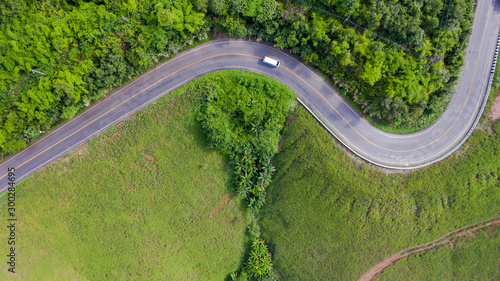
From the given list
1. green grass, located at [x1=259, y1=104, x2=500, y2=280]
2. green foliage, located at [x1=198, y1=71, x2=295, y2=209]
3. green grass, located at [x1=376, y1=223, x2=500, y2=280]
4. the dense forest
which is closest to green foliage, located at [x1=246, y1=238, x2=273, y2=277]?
green grass, located at [x1=259, y1=104, x2=500, y2=280]

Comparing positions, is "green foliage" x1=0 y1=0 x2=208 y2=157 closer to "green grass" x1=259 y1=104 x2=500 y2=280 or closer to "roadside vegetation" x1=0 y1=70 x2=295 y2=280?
"roadside vegetation" x1=0 y1=70 x2=295 y2=280

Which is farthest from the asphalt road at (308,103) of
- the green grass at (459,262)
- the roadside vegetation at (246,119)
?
the green grass at (459,262)

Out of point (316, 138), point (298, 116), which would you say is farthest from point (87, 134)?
point (316, 138)

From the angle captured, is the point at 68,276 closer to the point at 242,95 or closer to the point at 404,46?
the point at 242,95

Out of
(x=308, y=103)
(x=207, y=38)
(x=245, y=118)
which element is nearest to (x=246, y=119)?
(x=245, y=118)

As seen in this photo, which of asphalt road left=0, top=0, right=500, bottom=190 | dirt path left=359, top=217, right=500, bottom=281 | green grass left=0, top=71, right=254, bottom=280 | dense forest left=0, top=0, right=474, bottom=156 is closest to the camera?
dense forest left=0, top=0, right=474, bottom=156

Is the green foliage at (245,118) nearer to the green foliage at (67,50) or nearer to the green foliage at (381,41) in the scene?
the green foliage at (381,41)
